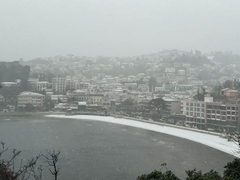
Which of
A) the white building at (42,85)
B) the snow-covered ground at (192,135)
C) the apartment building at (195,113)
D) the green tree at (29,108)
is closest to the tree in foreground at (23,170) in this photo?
the snow-covered ground at (192,135)

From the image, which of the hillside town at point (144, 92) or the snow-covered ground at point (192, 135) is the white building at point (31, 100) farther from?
the snow-covered ground at point (192, 135)

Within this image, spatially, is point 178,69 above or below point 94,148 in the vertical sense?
above

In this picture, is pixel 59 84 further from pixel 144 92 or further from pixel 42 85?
pixel 144 92

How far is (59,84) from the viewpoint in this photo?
26.4 meters

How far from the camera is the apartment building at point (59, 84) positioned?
85.7 ft

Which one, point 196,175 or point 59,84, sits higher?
point 59,84

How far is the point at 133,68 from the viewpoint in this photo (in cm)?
3641

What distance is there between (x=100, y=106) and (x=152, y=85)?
22.4 feet

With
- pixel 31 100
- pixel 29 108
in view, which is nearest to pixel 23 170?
pixel 29 108

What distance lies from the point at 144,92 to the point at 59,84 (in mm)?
8104

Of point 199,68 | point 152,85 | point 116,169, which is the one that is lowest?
point 116,169

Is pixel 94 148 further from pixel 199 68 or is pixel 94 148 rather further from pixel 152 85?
pixel 199 68

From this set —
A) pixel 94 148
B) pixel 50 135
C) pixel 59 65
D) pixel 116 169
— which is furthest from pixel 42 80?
pixel 116 169

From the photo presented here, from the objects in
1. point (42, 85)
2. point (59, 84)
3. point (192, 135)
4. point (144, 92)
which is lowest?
point (192, 135)
